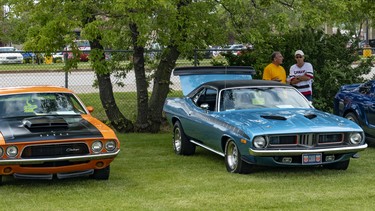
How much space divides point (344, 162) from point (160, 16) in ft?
15.9

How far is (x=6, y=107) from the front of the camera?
31.8ft

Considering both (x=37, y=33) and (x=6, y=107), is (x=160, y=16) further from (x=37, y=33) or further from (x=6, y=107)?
(x=6, y=107)

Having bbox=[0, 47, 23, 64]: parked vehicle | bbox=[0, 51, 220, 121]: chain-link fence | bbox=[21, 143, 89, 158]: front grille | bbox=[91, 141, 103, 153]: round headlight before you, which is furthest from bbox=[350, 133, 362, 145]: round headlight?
bbox=[0, 47, 23, 64]: parked vehicle

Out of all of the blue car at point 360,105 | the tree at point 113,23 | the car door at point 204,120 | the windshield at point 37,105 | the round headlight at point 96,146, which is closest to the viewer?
the round headlight at point 96,146

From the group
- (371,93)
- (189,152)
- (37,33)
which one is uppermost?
(37,33)

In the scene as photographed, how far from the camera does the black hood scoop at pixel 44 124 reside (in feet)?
28.9

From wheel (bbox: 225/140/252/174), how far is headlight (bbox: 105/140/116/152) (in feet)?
5.95

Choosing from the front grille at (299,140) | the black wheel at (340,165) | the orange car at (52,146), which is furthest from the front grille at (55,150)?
the black wheel at (340,165)

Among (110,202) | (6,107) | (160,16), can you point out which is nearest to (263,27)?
(160,16)

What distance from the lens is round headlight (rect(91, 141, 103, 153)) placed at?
8.68 m

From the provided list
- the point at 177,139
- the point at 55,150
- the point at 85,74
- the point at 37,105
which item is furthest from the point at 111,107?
the point at 55,150

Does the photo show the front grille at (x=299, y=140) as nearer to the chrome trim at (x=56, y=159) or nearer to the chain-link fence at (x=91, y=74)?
the chrome trim at (x=56, y=159)

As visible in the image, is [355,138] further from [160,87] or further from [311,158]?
[160,87]

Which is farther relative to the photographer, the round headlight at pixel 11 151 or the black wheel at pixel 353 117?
the black wheel at pixel 353 117
